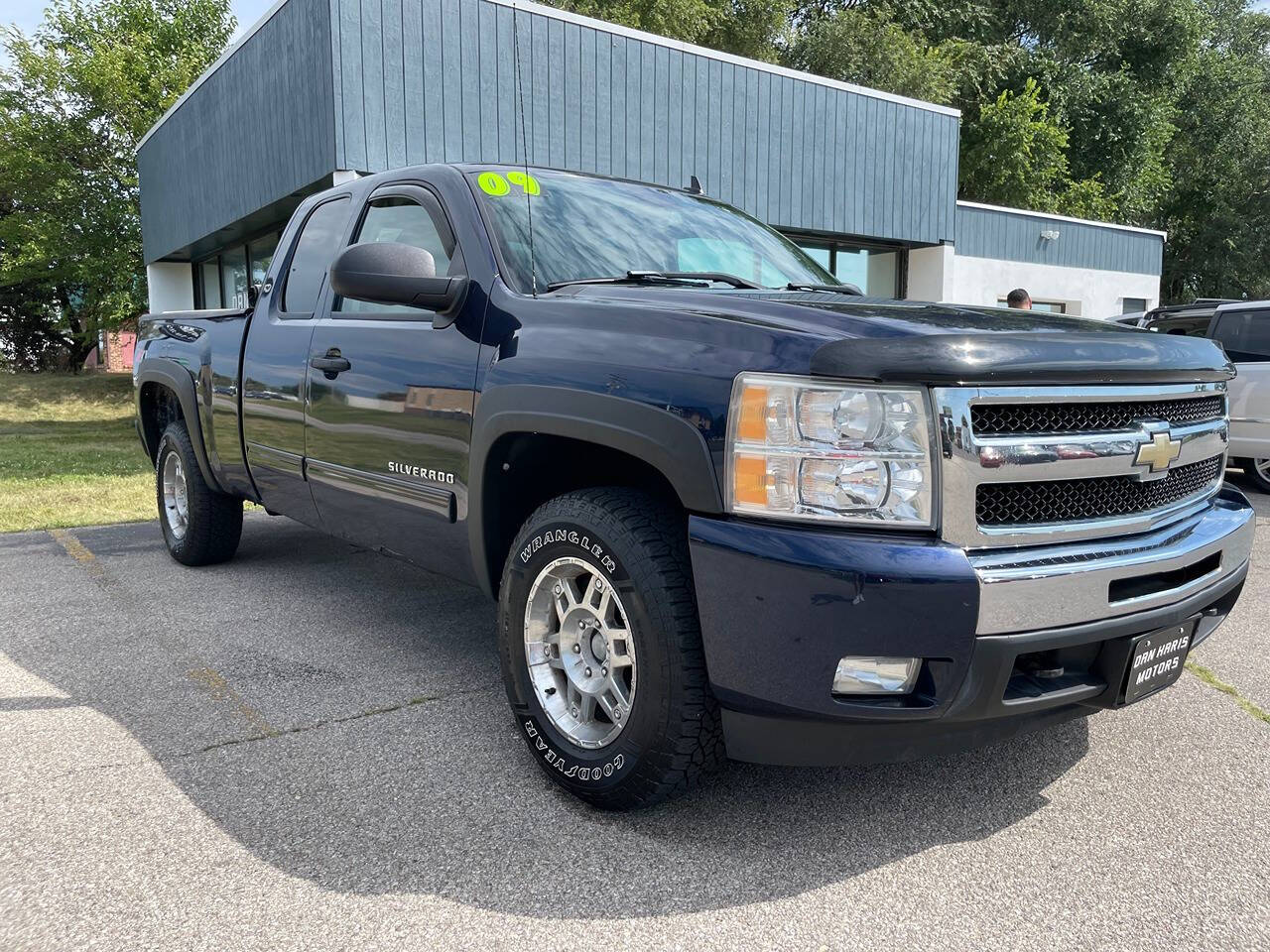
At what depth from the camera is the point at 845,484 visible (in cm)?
214

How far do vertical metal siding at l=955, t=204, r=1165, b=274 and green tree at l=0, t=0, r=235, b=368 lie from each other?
17.6 meters

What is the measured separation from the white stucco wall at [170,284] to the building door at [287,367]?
55.6ft

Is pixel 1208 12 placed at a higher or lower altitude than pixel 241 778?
higher

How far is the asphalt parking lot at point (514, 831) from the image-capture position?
2160mm

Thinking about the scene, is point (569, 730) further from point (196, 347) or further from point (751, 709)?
point (196, 347)

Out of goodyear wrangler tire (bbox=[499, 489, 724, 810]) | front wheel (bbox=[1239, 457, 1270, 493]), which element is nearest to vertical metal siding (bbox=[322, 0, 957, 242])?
front wheel (bbox=[1239, 457, 1270, 493])

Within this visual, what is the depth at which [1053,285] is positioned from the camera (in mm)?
19078

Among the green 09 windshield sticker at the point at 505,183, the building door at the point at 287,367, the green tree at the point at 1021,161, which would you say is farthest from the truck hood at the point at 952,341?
the green tree at the point at 1021,161

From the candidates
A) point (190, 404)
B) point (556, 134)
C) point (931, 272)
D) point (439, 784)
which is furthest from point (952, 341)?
point (931, 272)

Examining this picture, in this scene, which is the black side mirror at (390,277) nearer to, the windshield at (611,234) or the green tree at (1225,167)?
the windshield at (611,234)

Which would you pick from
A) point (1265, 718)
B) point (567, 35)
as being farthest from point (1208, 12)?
point (1265, 718)

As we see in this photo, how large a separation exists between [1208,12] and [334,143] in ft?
111

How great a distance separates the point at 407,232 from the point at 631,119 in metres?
9.13

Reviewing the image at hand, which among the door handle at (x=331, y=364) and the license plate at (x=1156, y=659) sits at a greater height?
the door handle at (x=331, y=364)
